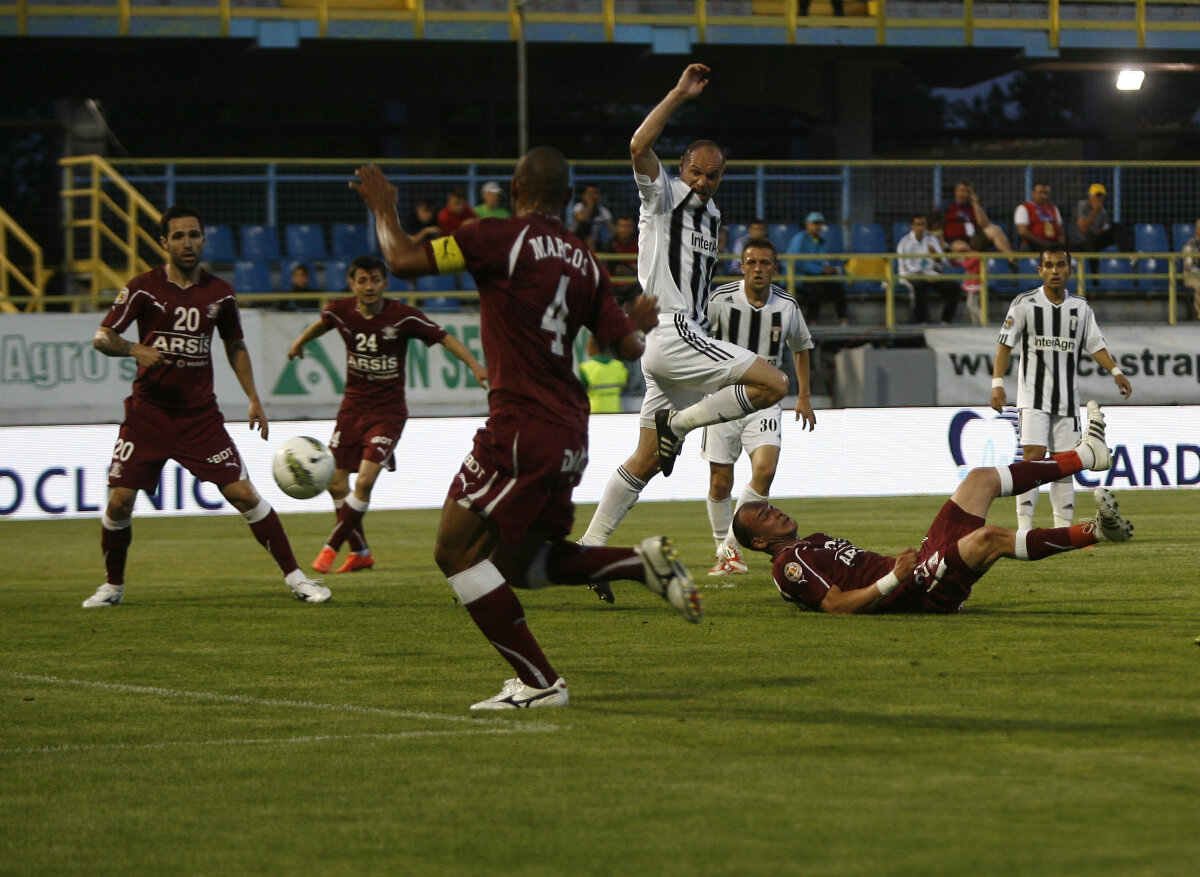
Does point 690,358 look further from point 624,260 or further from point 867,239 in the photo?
point 867,239

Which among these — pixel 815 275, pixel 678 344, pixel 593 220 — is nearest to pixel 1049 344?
pixel 678 344

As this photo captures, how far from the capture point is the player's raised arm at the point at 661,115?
7762 mm

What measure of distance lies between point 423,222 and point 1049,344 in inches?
487

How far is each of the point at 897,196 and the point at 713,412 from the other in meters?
19.3

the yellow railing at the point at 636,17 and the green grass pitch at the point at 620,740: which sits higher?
the yellow railing at the point at 636,17

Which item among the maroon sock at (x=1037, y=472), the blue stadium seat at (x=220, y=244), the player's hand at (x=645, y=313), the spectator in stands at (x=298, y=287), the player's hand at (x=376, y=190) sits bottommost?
the maroon sock at (x=1037, y=472)

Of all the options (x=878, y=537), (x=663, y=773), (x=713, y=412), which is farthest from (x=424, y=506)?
(x=663, y=773)

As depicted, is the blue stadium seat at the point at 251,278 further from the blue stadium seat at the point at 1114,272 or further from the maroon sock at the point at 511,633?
the maroon sock at the point at 511,633

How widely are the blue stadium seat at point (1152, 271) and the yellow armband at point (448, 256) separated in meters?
22.3

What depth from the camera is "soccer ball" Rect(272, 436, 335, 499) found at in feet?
35.2

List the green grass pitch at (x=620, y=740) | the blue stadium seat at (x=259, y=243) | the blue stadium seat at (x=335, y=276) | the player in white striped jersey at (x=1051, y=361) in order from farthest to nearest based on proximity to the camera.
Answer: the blue stadium seat at (x=259, y=243), the blue stadium seat at (x=335, y=276), the player in white striped jersey at (x=1051, y=361), the green grass pitch at (x=620, y=740)

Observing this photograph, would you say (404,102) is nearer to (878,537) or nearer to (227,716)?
(878,537)

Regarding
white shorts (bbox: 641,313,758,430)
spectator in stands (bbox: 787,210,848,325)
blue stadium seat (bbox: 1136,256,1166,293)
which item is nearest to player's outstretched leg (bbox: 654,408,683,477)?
white shorts (bbox: 641,313,758,430)

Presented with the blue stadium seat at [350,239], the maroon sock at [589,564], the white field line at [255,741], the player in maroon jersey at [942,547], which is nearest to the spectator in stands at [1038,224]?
the blue stadium seat at [350,239]
